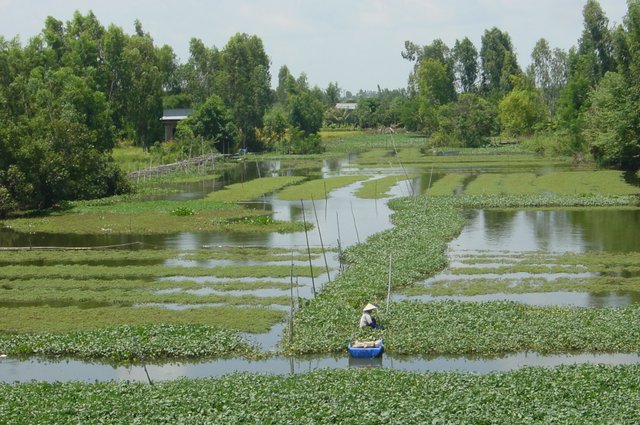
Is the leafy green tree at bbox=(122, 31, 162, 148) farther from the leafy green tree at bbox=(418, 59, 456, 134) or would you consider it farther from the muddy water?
the leafy green tree at bbox=(418, 59, 456, 134)

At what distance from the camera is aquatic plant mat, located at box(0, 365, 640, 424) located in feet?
57.0

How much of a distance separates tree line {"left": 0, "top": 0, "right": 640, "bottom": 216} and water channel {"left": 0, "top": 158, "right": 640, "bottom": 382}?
29.6 feet

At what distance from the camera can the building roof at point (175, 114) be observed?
348 ft

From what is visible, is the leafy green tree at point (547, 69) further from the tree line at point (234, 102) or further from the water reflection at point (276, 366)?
the water reflection at point (276, 366)

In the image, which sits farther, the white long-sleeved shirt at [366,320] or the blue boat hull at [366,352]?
the white long-sleeved shirt at [366,320]

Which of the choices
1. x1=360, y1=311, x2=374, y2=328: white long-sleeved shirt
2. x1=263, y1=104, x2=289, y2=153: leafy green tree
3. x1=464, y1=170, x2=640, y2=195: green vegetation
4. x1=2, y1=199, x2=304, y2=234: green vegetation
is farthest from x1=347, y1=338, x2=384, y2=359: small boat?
x1=263, y1=104, x2=289, y2=153: leafy green tree

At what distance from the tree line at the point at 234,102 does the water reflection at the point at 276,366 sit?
1202 inches

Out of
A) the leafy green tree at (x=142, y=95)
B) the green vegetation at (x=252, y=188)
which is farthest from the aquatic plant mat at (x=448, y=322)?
the leafy green tree at (x=142, y=95)

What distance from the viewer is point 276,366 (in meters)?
22.5

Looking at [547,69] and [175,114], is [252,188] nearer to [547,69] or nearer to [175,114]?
[175,114]

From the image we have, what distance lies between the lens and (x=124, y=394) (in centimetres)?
1945

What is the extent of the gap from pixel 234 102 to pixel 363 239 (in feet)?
229

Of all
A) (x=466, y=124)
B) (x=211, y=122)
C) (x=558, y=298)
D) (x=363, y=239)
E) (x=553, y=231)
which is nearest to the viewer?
(x=558, y=298)

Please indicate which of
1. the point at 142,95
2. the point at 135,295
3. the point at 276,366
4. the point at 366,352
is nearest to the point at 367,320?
the point at 366,352
